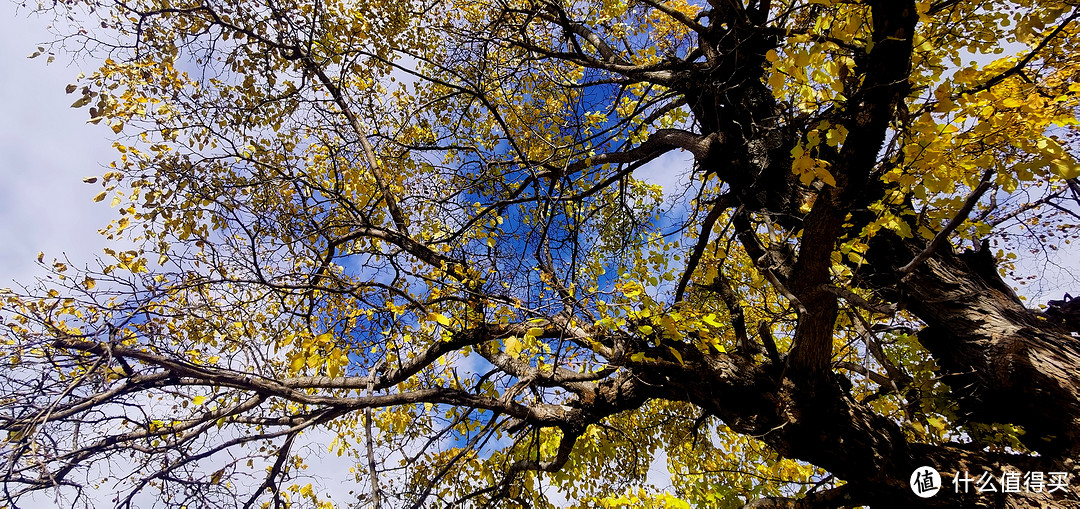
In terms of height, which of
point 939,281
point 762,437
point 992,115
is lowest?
point 762,437

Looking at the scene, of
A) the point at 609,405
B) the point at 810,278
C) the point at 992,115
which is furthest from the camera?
the point at 609,405

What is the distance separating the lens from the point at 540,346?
384 centimetres

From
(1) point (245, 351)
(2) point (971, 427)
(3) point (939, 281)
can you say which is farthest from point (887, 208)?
(1) point (245, 351)

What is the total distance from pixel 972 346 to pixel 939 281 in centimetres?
47

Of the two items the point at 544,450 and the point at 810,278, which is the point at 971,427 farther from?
the point at 544,450
